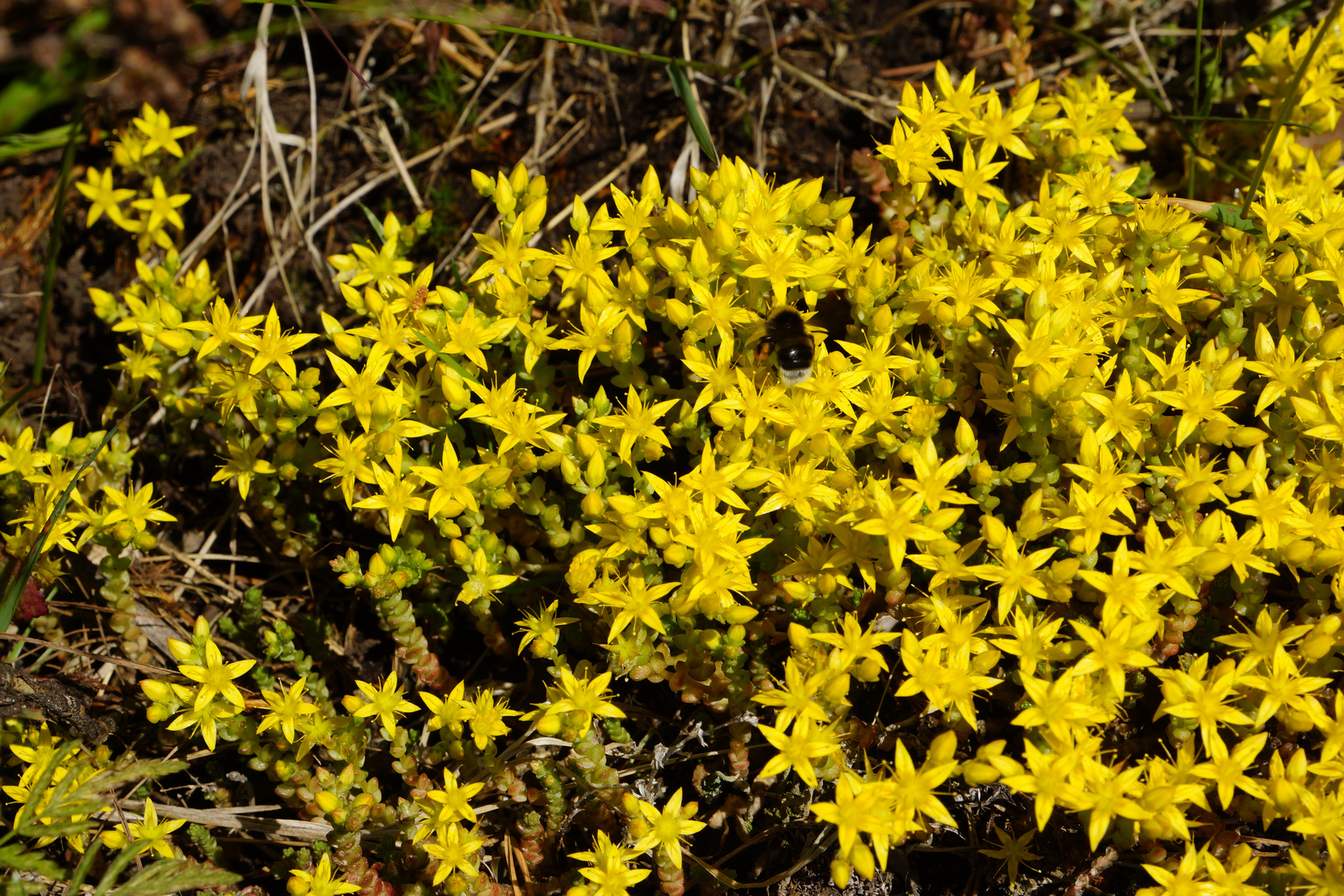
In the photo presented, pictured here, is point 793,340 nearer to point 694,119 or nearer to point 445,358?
point 694,119

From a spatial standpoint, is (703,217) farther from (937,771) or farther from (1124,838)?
(1124,838)

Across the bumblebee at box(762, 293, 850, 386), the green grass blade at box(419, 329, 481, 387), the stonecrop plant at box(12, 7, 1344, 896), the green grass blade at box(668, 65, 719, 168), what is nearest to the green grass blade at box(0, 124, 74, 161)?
the stonecrop plant at box(12, 7, 1344, 896)

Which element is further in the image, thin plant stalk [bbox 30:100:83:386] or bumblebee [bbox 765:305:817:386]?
bumblebee [bbox 765:305:817:386]

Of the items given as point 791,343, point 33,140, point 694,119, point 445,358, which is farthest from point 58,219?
point 791,343

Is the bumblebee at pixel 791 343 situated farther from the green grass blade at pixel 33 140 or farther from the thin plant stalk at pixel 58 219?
the green grass blade at pixel 33 140

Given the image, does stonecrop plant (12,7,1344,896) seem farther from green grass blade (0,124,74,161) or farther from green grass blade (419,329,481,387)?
green grass blade (0,124,74,161)

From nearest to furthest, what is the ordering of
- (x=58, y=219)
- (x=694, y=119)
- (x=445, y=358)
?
(x=58, y=219), (x=445, y=358), (x=694, y=119)

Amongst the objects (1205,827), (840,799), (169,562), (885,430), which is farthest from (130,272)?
(1205,827)
